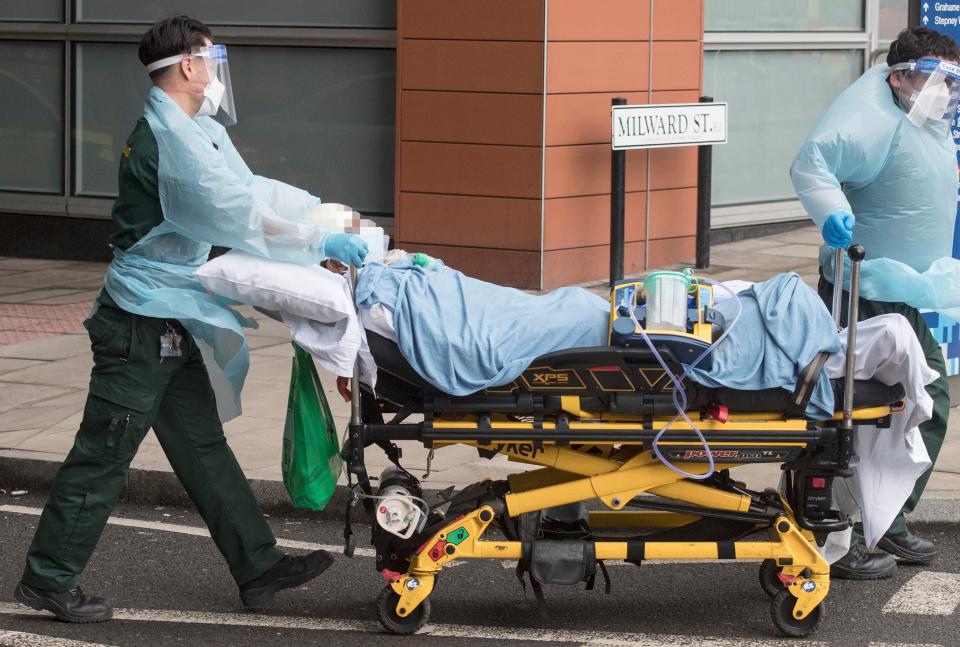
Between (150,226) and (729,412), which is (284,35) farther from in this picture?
(729,412)

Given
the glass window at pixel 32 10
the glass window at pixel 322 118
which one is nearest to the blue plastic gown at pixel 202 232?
the glass window at pixel 322 118

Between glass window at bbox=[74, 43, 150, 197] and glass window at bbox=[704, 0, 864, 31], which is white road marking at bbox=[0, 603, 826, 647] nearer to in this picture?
glass window at bbox=[74, 43, 150, 197]

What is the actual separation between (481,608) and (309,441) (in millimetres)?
855

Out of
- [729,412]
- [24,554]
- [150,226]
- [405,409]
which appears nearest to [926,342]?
[729,412]

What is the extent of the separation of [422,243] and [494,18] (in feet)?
5.81

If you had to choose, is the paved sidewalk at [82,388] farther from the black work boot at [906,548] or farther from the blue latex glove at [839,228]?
the blue latex glove at [839,228]

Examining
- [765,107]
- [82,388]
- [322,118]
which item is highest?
[765,107]

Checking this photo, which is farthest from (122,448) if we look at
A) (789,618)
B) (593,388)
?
(789,618)

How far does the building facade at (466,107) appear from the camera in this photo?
427 inches

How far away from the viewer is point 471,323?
4508mm

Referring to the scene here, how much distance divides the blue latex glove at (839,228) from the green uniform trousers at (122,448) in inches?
83.2

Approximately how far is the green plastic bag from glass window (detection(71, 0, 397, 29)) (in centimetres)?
718

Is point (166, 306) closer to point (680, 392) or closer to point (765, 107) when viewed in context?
point (680, 392)

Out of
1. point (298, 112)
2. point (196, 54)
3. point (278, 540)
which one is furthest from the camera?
point (298, 112)
